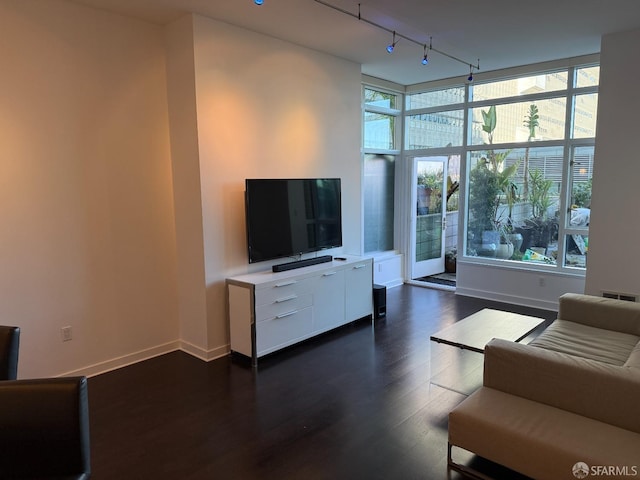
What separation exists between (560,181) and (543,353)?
12.0 ft

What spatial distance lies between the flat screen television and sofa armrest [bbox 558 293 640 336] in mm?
2304

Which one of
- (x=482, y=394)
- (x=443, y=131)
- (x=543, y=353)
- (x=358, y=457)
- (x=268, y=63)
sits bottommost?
(x=358, y=457)

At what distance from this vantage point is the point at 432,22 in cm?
388

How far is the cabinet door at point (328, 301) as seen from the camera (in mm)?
4310

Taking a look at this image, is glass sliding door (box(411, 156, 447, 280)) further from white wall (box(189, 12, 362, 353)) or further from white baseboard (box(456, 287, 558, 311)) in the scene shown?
white wall (box(189, 12, 362, 353))

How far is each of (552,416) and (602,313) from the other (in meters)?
1.65

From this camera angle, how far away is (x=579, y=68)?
5.09 metres

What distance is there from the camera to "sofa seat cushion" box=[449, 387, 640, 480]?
1.95 m

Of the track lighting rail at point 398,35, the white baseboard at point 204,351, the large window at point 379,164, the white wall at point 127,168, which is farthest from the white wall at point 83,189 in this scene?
the large window at point 379,164

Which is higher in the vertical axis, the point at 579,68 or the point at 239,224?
the point at 579,68

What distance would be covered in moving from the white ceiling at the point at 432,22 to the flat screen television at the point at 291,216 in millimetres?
1372

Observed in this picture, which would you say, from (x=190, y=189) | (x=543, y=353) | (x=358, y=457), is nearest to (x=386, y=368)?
(x=358, y=457)

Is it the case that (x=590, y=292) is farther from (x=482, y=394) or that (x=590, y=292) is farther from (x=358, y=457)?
(x=358, y=457)

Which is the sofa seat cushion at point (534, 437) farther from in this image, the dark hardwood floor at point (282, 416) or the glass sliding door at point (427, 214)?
the glass sliding door at point (427, 214)
